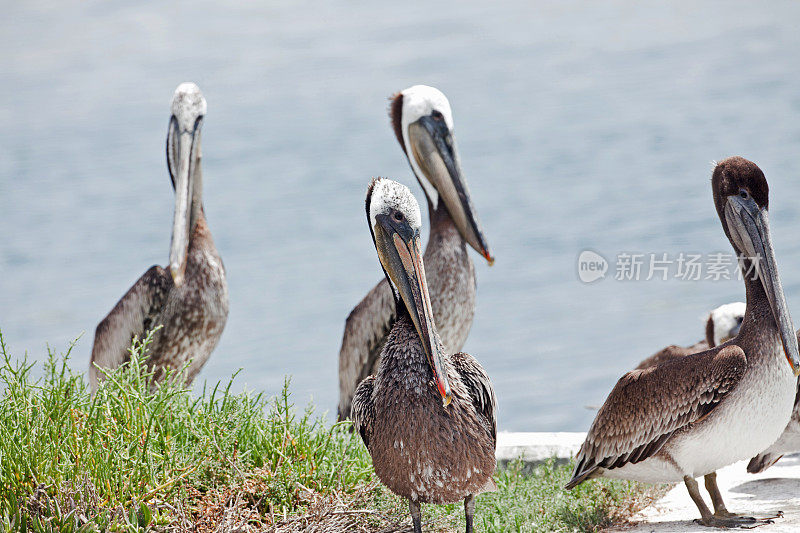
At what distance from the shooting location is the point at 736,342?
11.0 ft

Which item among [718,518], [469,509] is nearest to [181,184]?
[469,509]

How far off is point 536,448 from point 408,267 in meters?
1.96

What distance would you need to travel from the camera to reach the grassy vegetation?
2777mm

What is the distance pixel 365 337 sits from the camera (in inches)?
189

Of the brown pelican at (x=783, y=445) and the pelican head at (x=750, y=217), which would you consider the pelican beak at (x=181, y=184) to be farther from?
the brown pelican at (x=783, y=445)

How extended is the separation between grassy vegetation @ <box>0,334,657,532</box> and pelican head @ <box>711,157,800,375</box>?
3.33 feet

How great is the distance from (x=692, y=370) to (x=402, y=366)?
1.08 metres

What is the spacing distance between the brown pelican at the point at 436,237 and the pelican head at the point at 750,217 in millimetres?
1481

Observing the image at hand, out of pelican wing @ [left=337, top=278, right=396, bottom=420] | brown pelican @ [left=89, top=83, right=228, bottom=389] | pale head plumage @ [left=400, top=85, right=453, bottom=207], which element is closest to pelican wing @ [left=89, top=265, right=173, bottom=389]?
brown pelican @ [left=89, top=83, right=228, bottom=389]

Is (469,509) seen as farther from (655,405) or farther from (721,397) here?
(721,397)

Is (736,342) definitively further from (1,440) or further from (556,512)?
(1,440)

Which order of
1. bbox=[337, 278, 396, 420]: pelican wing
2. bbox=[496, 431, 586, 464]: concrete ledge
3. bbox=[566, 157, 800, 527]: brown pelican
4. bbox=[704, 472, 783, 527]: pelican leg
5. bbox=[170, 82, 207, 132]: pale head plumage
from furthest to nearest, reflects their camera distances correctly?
bbox=[170, 82, 207, 132]: pale head plumage → bbox=[337, 278, 396, 420]: pelican wing → bbox=[496, 431, 586, 464]: concrete ledge → bbox=[704, 472, 783, 527]: pelican leg → bbox=[566, 157, 800, 527]: brown pelican

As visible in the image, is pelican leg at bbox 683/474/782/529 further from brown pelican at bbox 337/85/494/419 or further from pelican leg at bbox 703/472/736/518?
brown pelican at bbox 337/85/494/419

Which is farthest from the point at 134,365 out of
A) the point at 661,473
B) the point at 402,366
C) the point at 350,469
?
the point at 661,473
